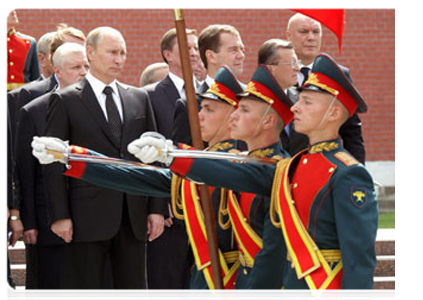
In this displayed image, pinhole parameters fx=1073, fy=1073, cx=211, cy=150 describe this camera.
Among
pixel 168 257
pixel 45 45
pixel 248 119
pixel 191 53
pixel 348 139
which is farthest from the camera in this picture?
pixel 45 45

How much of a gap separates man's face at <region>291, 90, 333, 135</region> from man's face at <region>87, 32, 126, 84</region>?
200 cm

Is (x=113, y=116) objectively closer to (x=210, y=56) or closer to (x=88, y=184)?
(x=88, y=184)

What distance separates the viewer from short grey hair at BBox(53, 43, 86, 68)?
7254mm

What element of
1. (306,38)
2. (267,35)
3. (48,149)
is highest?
(267,35)

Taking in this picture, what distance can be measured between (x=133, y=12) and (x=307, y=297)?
9805 mm

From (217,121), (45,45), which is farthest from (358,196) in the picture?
(45,45)

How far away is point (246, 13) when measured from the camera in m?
14.4

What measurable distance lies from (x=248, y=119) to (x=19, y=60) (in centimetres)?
A: 478

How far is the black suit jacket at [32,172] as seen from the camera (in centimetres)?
679

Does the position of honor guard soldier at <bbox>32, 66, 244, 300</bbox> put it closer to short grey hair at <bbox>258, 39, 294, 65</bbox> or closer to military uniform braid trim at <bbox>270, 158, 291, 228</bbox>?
military uniform braid trim at <bbox>270, 158, 291, 228</bbox>

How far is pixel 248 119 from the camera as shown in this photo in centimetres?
502

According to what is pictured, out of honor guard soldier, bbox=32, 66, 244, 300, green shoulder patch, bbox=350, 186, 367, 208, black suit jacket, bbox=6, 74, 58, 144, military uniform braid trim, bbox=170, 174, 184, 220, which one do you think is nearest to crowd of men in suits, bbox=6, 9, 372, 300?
black suit jacket, bbox=6, 74, 58, 144

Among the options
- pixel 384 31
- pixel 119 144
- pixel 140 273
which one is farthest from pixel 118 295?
pixel 384 31

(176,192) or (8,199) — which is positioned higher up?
(176,192)
